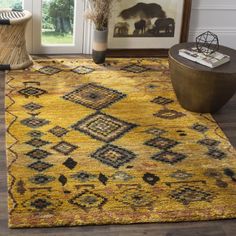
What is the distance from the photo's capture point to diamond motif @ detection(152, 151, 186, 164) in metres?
3.42

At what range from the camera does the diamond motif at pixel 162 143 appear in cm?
356

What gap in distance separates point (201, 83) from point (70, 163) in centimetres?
106

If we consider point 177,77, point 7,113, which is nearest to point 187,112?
point 177,77

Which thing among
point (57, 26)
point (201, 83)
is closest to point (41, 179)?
point (201, 83)

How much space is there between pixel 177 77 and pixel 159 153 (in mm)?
667

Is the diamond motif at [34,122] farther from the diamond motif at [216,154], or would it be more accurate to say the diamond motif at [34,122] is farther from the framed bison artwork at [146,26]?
the framed bison artwork at [146,26]

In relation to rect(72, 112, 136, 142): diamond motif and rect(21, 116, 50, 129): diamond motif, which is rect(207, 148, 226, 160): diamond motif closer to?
rect(72, 112, 136, 142): diamond motif

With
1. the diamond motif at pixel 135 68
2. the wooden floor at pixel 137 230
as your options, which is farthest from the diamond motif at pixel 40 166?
the diamond motif at pixel 135 68

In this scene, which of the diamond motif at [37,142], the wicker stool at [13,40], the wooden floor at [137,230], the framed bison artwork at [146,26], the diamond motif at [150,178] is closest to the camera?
the wooden floor at [137,230]

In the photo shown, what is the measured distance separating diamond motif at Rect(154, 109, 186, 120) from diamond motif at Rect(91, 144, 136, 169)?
1.77 ft

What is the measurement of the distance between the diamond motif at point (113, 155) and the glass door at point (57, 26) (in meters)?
1.52

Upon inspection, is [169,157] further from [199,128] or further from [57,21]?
[57,21]

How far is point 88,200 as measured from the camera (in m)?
3.01

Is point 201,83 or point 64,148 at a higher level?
point 201,83
